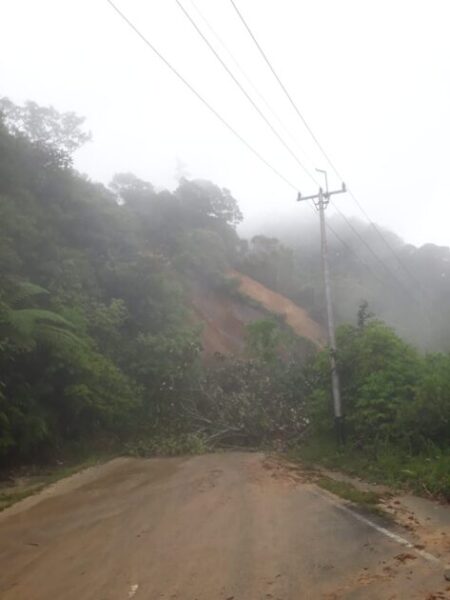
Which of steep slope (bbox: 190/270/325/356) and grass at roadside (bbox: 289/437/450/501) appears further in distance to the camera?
steep slope (bbox: 190/270/325/356)

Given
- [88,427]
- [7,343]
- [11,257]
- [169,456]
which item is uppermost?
[11,257]

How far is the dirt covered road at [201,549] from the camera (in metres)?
4.64

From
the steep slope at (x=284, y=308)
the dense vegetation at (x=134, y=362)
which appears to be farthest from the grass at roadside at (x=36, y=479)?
the steep slope at (x=284, y=308)

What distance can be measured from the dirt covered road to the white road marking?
2.5 inches

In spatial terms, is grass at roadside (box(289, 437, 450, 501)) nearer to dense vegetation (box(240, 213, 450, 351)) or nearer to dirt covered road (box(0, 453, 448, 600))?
dirt covered road (box(0, 453, 448, 600))

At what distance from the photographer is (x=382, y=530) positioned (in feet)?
20.9

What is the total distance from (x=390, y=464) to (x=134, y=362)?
9.40 m

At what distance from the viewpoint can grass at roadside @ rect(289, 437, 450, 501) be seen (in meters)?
8.93

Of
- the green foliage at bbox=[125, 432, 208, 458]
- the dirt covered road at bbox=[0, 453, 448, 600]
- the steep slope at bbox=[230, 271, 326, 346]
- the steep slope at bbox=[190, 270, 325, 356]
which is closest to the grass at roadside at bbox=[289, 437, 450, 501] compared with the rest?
the dirt covered road at bbox=[0, 453, 448, 600]

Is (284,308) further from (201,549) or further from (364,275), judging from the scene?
(201,549)

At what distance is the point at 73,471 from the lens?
38.0ft

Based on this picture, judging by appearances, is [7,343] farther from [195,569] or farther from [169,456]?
[195,569]

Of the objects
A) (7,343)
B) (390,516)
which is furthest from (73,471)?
(390,516)

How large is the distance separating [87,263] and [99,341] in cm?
445
